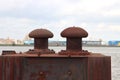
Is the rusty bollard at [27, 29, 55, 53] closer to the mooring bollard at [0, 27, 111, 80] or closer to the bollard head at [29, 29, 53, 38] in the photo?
the bollard head at [29, 29, 53, 38]

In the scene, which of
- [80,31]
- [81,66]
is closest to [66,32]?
[80,31]

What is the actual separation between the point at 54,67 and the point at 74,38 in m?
0.84

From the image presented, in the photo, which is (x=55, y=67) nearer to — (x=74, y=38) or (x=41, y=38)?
(x=74, y=38)

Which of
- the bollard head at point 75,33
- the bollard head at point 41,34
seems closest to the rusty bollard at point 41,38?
the bollard head at point 41,34

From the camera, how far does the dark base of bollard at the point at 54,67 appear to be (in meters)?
7.89

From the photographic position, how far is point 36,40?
909cm

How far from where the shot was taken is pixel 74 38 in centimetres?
842

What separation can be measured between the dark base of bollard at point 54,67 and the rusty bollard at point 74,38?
350 mm

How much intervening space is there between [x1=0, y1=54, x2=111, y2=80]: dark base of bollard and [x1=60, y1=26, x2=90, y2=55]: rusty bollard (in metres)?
0.35

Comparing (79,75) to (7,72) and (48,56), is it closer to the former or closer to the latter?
(48,56)

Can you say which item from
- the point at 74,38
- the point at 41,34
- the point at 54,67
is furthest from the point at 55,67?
the point at 41,34

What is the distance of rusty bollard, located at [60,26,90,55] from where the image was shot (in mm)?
8281

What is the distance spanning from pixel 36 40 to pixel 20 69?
1.22 m

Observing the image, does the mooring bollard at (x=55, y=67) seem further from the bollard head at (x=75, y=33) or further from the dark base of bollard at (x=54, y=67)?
the bollard head at (x=75, y=33)
